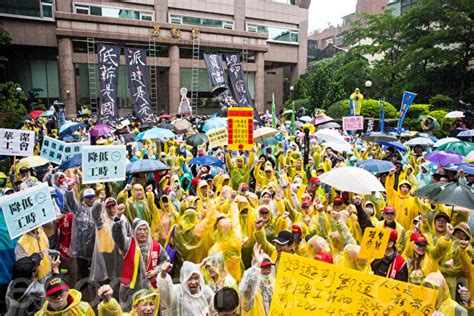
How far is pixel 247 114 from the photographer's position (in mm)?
7234

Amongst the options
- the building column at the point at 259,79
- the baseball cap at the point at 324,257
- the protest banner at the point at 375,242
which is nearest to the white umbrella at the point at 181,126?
the baseball cap at the point at 324,257

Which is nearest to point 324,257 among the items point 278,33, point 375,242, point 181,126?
point 375,242

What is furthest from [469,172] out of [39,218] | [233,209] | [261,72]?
[261,72]

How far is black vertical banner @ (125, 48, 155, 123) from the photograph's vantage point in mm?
14288

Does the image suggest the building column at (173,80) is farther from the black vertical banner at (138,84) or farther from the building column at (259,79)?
the black vertical banner at (138,84)

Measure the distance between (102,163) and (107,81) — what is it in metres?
9.54

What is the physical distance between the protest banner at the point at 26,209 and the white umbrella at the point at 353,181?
3.46m

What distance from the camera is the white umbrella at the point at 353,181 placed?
4641mm

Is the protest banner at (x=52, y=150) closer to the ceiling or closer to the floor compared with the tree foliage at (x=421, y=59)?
closer to the floor

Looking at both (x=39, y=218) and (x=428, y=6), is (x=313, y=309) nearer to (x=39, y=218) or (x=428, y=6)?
(x=39, y=218)

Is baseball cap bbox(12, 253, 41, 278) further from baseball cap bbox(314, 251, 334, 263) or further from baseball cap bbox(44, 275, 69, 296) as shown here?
baseball cap bbox(314, 251, 334, 263)

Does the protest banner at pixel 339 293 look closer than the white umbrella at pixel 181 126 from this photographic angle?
Yes

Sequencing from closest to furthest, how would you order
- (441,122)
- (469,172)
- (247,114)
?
(469,172)
(247,114)
(441,122)

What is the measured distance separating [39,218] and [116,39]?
2321 centimetres
